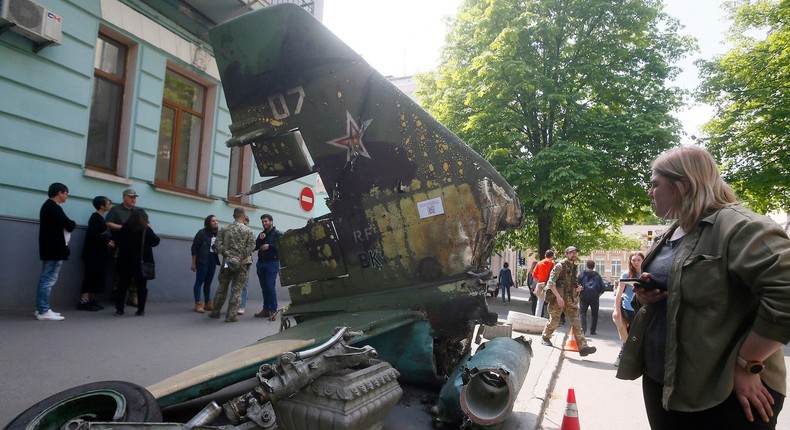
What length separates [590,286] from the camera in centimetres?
1108

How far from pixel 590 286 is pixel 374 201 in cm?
862

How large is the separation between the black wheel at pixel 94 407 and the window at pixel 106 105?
6871mm

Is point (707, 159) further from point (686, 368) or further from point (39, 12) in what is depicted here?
point (39, 12)

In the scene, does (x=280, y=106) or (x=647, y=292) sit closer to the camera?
(x=647, y=292)

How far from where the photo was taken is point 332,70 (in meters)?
4.17

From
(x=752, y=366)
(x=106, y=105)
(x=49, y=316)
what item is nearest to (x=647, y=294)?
(x=752, y=366)

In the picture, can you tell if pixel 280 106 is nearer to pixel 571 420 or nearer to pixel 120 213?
pixel 571 420

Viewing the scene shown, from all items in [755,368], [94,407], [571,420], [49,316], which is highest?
[755,368]

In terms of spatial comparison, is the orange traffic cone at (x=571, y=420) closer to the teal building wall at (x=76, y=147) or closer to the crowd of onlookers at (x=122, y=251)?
the crowd of onlookers at (x=122, y=251)

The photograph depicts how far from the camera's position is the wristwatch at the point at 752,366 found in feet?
5.68

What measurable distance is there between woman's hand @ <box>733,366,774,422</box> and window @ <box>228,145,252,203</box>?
427 inches

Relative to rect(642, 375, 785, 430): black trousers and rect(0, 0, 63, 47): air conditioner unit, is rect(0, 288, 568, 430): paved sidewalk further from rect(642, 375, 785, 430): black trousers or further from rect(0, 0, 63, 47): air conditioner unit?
rect(0, 0, 63, 47): air conditioner unit

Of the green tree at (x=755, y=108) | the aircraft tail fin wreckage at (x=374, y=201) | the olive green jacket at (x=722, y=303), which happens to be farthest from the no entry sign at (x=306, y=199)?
the green tree at (x=755, y=108)

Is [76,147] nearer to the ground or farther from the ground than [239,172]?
nearer to the ground
